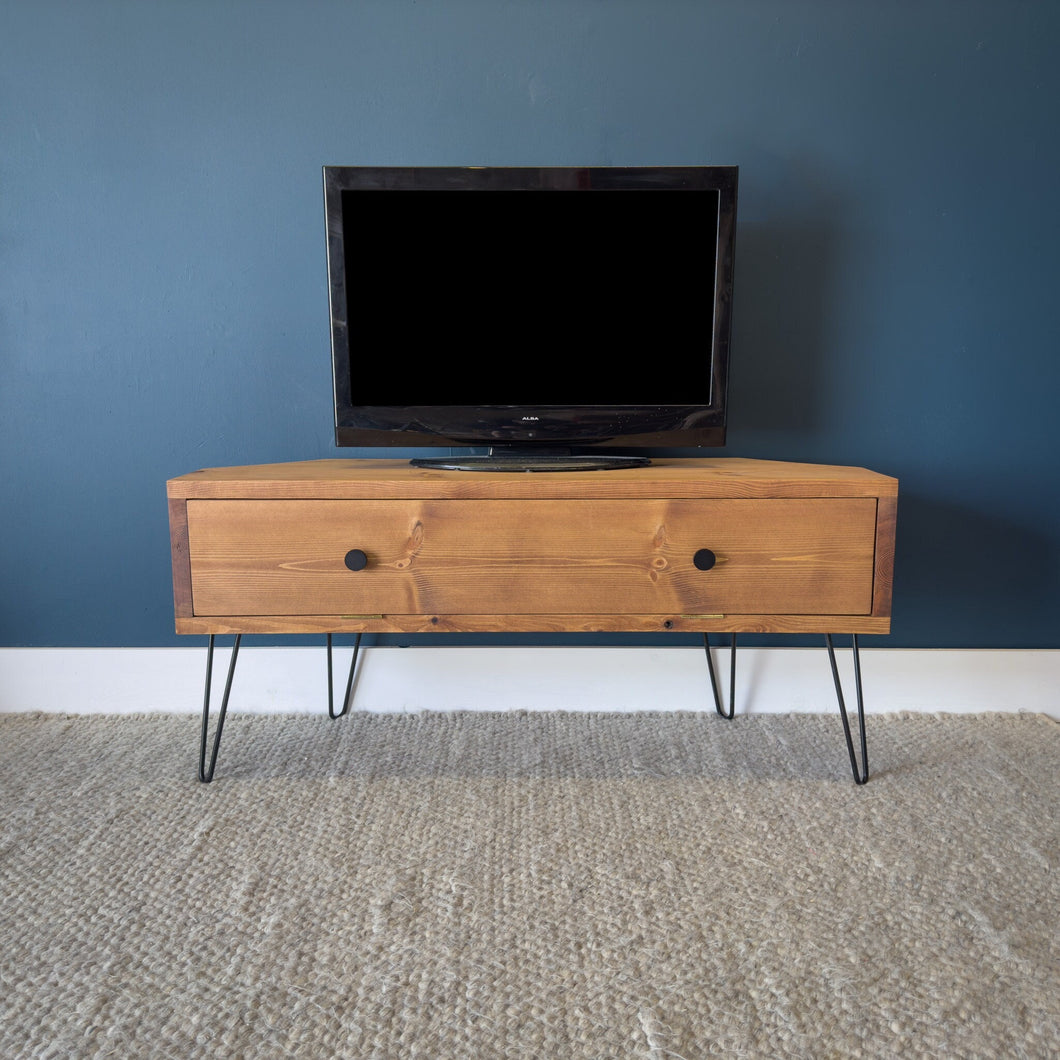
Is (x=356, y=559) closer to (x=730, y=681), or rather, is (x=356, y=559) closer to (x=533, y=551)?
(x=533, y=551)

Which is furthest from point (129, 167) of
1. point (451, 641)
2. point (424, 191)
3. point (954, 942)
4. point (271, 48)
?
point (954, 942)

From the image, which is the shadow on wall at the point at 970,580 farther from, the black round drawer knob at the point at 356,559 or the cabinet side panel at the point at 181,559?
the cabinet side panel at the point at 181,559

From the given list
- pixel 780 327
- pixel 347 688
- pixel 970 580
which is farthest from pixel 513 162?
pixel 970 580

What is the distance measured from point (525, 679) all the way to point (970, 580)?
0.91 m

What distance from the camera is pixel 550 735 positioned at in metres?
1.47

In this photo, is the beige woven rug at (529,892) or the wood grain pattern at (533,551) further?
the wood grain pattern at (533,551)

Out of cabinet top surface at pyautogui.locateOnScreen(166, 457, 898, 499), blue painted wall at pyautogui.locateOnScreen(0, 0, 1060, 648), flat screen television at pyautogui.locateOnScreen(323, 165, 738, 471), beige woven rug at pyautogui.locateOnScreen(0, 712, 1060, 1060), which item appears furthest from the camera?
blue painted wall at pyautogui.locateOnScreen(0, 0, 1060, 648)

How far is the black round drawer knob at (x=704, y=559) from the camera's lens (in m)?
1.15

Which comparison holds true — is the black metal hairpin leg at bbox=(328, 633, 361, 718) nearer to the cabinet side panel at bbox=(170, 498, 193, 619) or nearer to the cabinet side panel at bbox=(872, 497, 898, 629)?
the cabinet side panel at bbox=(170, 498, 193, 619)

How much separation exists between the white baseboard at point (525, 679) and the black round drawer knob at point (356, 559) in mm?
476

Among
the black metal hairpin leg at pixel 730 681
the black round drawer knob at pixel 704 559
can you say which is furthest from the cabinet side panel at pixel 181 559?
the black metal hairpin leg at pixel 730 681

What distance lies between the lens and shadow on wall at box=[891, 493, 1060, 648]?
1558 mm

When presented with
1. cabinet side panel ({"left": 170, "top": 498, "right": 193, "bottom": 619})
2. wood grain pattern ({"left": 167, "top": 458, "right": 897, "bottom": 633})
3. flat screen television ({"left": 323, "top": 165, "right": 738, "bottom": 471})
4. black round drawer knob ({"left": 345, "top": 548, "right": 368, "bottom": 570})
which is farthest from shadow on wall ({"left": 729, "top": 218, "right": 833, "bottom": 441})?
cabinet side panel ({"left": 170, "top": 498, "right": 193, "bottom": 619})

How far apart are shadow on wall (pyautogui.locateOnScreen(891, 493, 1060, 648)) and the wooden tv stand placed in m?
0.47
